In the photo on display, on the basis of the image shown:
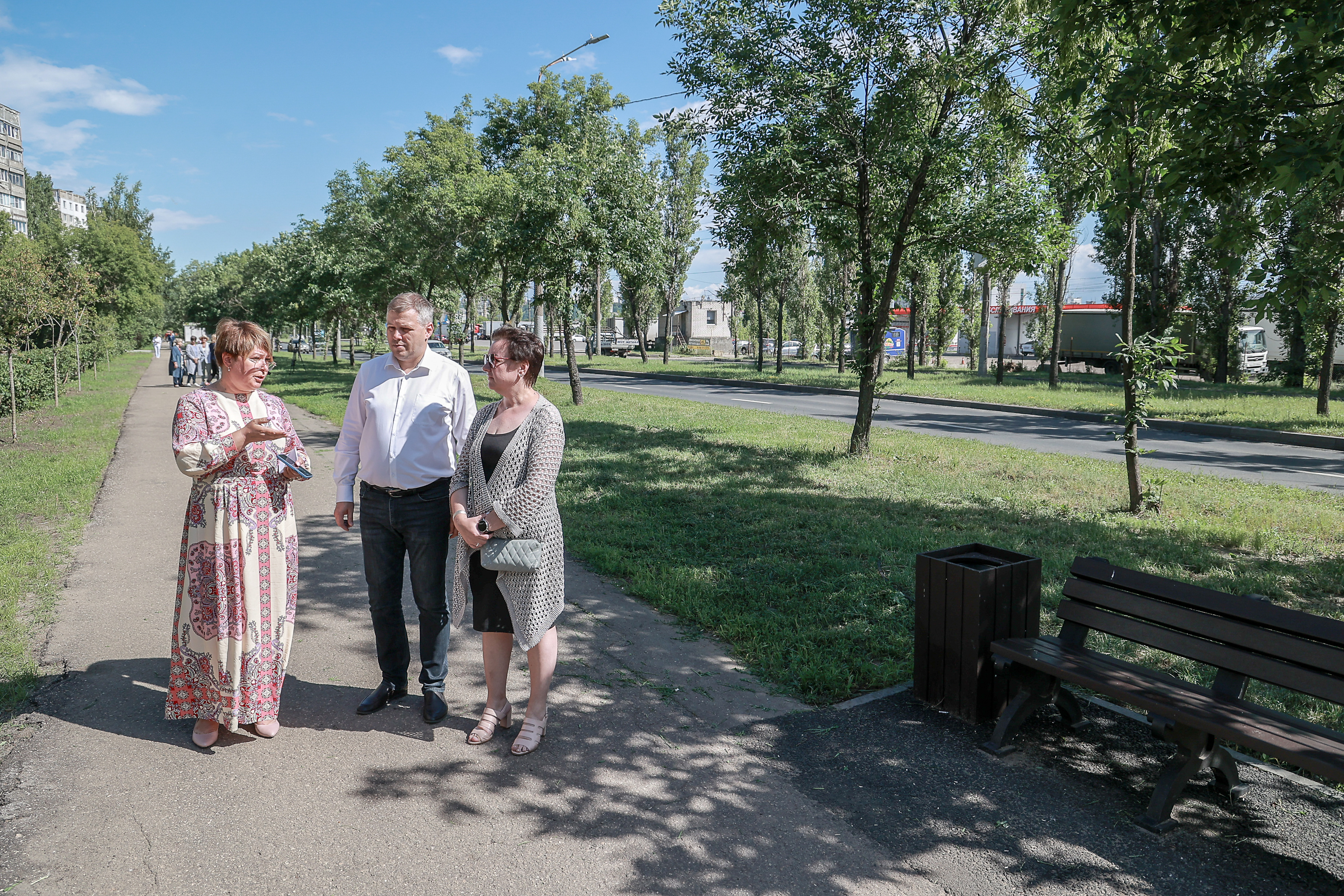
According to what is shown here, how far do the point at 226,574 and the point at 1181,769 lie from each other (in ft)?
13.0

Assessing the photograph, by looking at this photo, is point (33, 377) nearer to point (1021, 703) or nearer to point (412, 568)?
point (412, 568)

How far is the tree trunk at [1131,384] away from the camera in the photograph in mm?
7777

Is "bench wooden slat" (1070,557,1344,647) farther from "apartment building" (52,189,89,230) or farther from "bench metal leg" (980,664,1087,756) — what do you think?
"apartment building" (52,189,89,230)

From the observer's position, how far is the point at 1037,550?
680 cm

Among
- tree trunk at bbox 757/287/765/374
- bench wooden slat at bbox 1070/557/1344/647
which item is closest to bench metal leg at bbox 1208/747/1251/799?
bench wooden slat at bbox 1070/557/1344/647

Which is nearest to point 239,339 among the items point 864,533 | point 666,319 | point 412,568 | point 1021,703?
point 412,568

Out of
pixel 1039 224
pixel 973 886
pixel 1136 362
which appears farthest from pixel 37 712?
pixel 1039 224

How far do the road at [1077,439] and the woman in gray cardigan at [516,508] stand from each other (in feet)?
33.8

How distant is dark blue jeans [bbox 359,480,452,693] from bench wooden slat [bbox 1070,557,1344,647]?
3.00m

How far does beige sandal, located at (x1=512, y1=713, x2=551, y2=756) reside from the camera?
12.3 feet

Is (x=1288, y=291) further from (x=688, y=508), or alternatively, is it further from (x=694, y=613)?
(x=688, y=508)

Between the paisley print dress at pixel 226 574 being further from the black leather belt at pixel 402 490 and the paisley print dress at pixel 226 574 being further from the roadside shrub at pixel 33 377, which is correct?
the roadside shrub at pixel 33 377

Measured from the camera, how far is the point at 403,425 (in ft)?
13.0

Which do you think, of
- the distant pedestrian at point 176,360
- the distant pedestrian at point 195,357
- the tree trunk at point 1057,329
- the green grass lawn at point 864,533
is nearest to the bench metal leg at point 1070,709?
the green grass lawn at point 864,533
